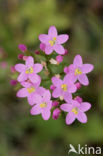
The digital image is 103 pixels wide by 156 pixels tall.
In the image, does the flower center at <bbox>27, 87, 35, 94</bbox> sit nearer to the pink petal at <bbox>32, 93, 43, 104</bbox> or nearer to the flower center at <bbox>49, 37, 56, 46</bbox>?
the pink petal at <bbox>32, 93, 43, 104</bbox>

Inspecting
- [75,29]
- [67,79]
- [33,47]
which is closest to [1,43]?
[33,47]

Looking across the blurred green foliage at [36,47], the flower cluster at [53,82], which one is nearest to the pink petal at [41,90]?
the flower cluster at [53,82]

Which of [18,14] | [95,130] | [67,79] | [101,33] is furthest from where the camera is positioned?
[18,14]

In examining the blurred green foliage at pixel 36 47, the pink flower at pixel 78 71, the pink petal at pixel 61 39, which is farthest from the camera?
the blurred green foliage at pixel 36 47

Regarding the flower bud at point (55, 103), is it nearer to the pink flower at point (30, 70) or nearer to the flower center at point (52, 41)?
the pink flower at point (30, 70)

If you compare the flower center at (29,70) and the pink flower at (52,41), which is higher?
the pink flower at (52,41)

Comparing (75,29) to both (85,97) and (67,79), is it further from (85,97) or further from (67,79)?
(67,79)
